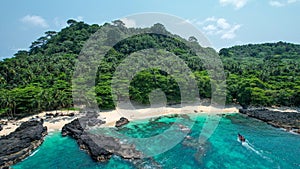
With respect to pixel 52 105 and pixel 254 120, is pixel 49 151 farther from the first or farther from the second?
pixel 254 120

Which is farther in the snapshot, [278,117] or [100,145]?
[278,117]

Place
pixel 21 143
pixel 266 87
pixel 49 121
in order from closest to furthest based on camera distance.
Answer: pixel 21 143, pixel 49 121, pixel 266 87

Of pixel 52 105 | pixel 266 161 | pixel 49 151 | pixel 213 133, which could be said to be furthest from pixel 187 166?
pixel 52 105

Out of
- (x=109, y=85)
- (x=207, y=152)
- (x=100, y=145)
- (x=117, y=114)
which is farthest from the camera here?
(x=109, y=85)

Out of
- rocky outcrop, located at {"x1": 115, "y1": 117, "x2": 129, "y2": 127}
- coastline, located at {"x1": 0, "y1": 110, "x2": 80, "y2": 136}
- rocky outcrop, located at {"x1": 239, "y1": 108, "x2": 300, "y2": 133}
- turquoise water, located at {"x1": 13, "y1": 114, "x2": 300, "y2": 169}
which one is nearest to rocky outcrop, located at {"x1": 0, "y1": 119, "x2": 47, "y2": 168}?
turquoise water, located at {"x1": 13, "y1": 114, "x2": 300, "y2": 169}

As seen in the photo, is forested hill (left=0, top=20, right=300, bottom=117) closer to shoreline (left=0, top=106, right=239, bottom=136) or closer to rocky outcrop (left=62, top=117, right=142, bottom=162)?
shoreline (left=0, top=106, right=239, bottom=136)

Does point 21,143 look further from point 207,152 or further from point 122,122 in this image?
point 207,152

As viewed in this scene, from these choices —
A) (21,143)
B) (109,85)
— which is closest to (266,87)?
(109,85)
